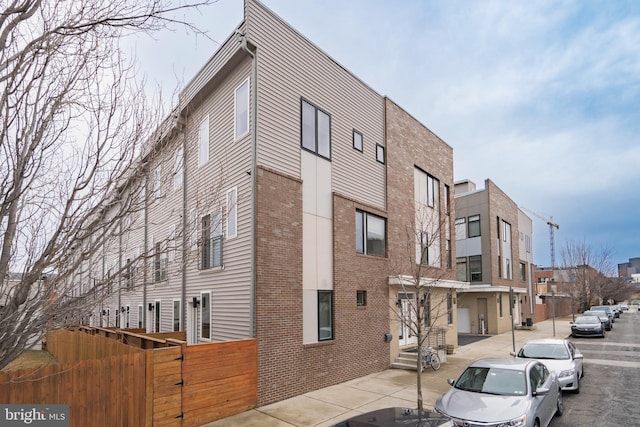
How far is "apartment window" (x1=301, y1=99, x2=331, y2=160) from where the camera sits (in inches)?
525

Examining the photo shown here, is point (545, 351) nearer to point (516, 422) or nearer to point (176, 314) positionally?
point (516, 422)

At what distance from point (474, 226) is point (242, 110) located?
23602 millimetres

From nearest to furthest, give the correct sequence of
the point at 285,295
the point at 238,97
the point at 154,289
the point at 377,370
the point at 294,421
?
the point at 294,421, the point at 285,295, the point at 238,97, the point at 377,370, the point at 154,289

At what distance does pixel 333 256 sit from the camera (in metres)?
13.7

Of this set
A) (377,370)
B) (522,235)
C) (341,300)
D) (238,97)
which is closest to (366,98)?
(238,97)

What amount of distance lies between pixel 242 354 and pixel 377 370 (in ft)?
22.1

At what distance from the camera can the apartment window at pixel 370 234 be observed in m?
15.3

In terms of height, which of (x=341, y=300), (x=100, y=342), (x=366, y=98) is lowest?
(x=100, y=342)

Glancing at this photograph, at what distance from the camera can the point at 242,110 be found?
12.4 metres

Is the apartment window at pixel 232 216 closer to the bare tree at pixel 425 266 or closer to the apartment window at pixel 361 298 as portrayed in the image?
the apartment window at pixel 361 298

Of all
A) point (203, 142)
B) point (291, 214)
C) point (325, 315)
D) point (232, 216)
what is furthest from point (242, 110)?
point (325, 315)

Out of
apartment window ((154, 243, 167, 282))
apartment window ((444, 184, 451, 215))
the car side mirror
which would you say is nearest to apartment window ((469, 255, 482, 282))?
apartment window ((444, 184, 451, 215))

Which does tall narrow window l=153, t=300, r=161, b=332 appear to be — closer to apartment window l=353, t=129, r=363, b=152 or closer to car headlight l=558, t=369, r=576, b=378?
apartment window l=353, t=129, r=363, b=152

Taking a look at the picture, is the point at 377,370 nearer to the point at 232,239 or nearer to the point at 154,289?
the point at 232,239
